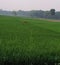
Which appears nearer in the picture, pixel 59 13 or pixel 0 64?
pixel 0 64

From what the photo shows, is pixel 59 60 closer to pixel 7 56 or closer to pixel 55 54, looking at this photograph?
pixel 55 54

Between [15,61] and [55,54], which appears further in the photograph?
[55,54]

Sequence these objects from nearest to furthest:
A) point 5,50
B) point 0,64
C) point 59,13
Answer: point 0,64 → point 5,50 → point 59,13

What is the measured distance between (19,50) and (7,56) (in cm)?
96

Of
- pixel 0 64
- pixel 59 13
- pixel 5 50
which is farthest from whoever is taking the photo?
pixel 59 13

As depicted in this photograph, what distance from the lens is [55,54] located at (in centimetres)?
1082

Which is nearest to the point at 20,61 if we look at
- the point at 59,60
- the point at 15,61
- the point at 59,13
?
the point at 15,61

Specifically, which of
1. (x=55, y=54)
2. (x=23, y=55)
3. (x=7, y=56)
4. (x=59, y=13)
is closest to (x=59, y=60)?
(x=55, y=54)

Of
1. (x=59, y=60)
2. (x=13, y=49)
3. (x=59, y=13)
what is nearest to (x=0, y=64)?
(x=13, y=49)

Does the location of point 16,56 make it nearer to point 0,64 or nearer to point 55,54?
point 0,64

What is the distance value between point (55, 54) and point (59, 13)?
56.6 meters

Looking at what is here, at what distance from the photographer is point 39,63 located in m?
9.82

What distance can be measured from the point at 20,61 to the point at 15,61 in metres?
0.21

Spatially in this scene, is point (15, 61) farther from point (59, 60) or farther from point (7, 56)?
point (59, 60)
